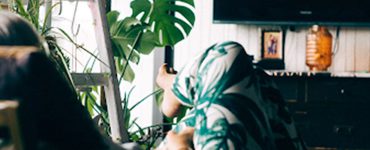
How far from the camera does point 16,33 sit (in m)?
0.54

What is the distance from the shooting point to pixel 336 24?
3691 mm

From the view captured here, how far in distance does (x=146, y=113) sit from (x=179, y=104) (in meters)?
3.04

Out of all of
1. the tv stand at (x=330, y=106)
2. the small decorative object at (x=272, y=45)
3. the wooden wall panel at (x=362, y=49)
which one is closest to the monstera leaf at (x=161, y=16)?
the tv stand at (x=330, y=106)

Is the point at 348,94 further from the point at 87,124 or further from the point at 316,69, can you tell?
the point at 87,124

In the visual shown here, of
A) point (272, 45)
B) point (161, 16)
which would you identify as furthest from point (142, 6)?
point (272, 45)

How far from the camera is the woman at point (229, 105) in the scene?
835 millimetres

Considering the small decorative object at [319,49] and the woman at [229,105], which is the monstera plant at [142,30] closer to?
the small decorative object at [319,49]

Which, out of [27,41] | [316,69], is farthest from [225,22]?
[27,41]

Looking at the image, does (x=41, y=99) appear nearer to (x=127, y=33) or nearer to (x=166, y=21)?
(x=127, y=33)

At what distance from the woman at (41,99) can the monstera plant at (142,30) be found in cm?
206

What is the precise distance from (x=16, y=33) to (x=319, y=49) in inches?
129

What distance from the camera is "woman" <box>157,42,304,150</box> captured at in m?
0.84

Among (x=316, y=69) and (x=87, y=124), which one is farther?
(x=316, y=69)

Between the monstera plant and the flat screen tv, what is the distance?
0.69 m
